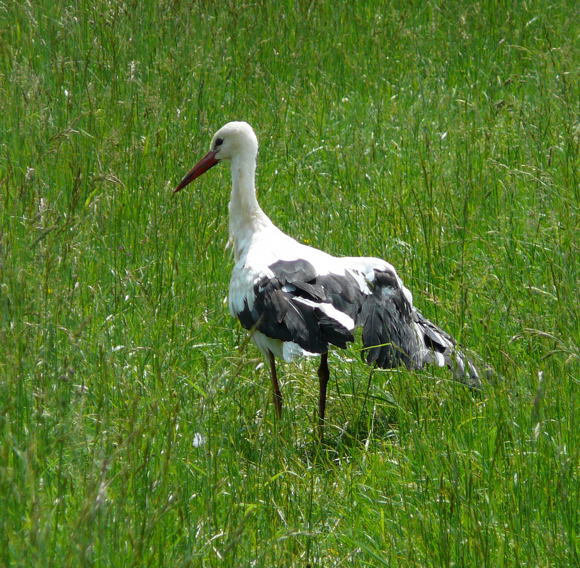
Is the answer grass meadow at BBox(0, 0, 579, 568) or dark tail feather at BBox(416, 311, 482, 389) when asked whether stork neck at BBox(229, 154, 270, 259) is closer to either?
grass meadow at BBox(0, 0, 579, 568)

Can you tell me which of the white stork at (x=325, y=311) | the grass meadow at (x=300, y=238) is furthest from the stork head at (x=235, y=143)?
the white stork at (x=325, y=311)

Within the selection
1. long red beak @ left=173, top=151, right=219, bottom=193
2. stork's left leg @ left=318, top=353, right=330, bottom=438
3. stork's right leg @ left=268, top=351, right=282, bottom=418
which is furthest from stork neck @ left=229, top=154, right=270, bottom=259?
stork's left leg @ left=318, top=353, right=330, bottom=438

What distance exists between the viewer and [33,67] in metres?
7.03

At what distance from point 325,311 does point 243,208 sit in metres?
1.12

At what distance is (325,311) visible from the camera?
4273 millimetres

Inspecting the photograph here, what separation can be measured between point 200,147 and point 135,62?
0.86 metres

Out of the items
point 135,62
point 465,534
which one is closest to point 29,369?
point 465,534

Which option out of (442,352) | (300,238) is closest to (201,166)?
(300,238)

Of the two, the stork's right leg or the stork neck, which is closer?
the stork's right leg

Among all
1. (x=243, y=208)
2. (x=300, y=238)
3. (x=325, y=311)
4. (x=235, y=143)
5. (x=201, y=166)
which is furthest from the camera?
→ (x=300, y=238)

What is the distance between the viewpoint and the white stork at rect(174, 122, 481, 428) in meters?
4.22

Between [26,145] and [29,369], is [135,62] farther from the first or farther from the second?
[29,369]

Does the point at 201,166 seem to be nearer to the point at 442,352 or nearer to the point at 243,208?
the point at 243,208

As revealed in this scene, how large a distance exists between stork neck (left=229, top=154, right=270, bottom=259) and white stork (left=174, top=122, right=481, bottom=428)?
231mm
